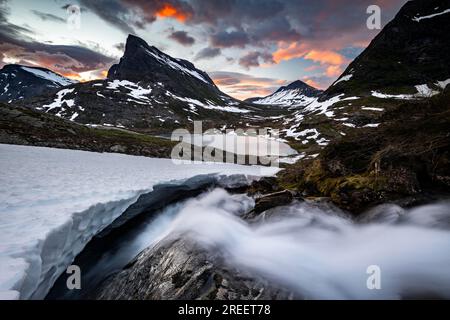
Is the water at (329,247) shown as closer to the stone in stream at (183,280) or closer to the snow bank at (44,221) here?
the stone in stream at (183,280)

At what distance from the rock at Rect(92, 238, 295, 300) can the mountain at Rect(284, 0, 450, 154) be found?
234ft

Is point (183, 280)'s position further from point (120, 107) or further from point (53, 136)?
point (120, 107)

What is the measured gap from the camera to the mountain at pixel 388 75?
87.5 m

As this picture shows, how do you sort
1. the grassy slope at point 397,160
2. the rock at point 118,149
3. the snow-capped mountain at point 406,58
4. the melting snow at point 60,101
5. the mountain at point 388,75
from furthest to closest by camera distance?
the melting snow at point 60,101
the snow-capped mountain at point 406,58
the mountain at point 388,75
the rock at point 118,149
the grassy slope at point 397,160

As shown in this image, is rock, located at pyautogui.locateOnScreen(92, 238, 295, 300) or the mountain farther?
the mountain

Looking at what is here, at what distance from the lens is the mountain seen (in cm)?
8750

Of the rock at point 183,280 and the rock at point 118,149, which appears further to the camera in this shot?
the rock at point 118,149

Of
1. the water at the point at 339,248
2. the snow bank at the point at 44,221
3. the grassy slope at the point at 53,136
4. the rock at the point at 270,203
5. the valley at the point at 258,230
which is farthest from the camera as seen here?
the grassy slope at the point at 53,136

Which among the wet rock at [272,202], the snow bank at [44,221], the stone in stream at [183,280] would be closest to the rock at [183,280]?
the stone in stream at [183,280]

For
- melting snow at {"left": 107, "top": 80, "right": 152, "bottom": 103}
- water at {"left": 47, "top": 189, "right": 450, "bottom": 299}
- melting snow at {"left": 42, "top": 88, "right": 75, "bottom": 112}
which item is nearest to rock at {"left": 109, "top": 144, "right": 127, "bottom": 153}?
water at {"left": 47, "top": 189, "right": 450, "bottom": 299}

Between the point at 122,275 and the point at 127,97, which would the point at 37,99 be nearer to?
the point at 127,97

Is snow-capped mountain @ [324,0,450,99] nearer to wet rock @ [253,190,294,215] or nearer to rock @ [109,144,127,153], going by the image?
rock @ [109,144,127,153]

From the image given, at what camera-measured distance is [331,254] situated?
8867mm

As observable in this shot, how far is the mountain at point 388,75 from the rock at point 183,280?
7145 cm
